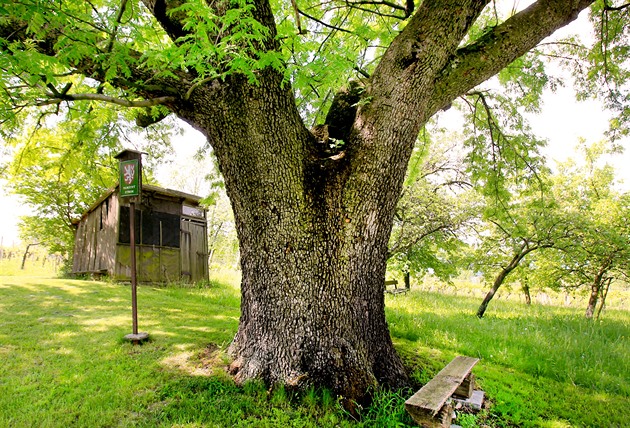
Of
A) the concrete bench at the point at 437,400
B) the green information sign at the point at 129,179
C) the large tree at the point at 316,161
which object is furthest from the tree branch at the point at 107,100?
the concrete bench at the point at 437,400

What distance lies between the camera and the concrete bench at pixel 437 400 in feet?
8.88

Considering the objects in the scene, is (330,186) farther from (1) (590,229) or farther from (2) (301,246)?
(1) (590,229)

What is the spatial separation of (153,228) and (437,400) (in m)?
11.1

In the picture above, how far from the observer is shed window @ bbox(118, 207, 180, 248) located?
1130 centimetres

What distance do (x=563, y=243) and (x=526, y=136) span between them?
245 cm

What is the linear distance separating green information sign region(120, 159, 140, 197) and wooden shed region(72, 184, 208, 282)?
18.8 ft

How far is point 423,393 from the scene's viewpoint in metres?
2.98

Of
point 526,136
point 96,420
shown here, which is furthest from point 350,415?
point 526,136

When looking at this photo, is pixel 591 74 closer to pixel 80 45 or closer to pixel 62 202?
pixel 80 45

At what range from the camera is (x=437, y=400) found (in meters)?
2.83

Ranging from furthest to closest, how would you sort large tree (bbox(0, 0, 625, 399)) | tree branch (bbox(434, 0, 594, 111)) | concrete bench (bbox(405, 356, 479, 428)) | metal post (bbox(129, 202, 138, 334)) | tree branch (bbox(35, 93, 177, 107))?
metal post (bbox(129, 202, 138, 334)) < tree branch (bbox(434, 0, 594, 111)) < large tree (bbox(0, 0, 625, 399)) < tree branch (bbox(35, 93, 177, 107)) < concrete bench (bbox(405, 356, 479, 428))

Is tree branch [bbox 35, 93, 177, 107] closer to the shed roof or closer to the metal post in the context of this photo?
the metal post

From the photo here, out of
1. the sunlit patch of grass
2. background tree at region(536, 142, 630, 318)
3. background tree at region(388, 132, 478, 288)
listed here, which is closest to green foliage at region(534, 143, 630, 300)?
background tree at region(536, 142, 630, 318)

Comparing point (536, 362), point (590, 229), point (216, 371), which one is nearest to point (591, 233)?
point (590, 229)
